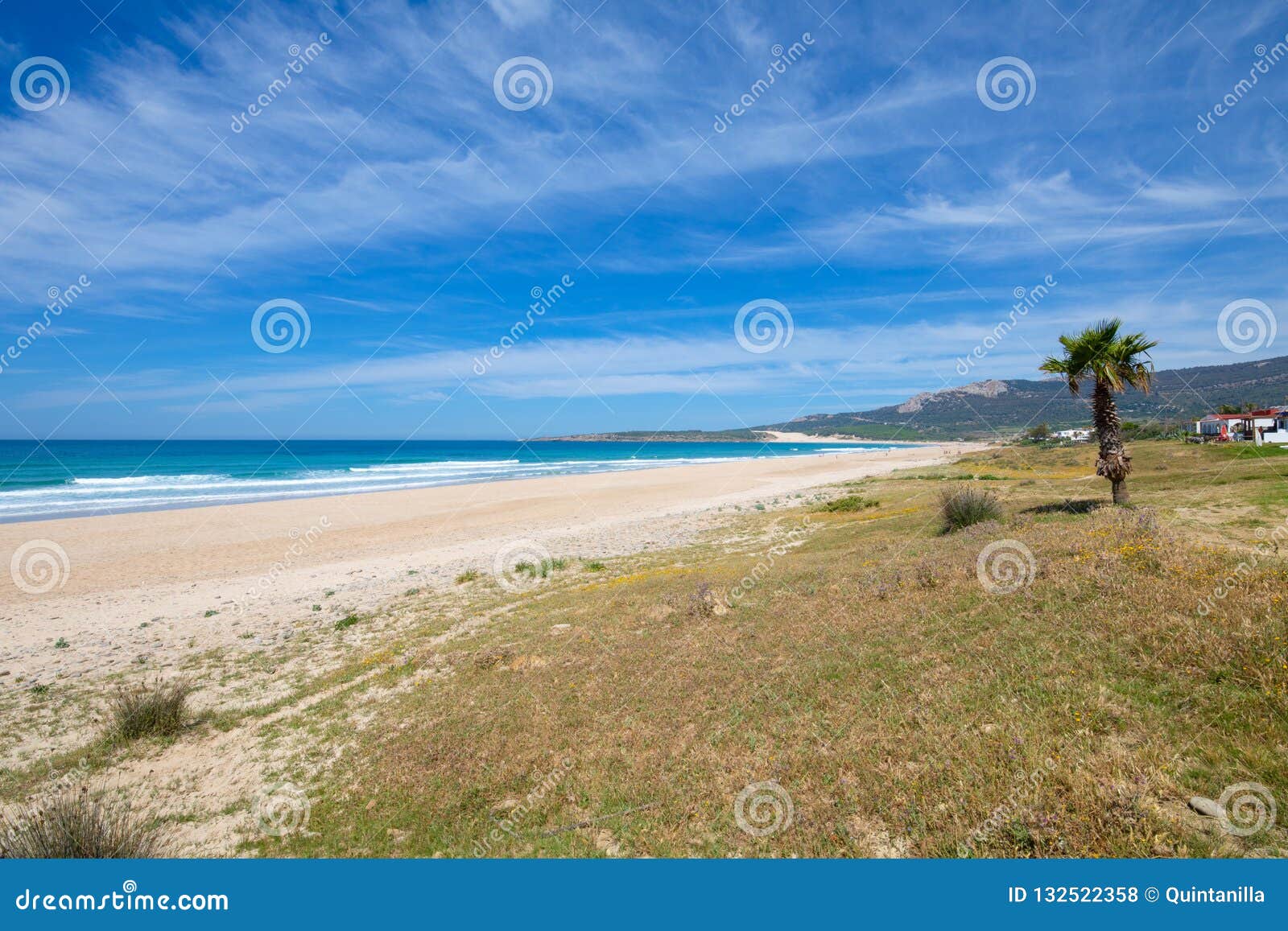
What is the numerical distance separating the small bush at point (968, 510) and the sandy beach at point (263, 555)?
A: 39.4 feet

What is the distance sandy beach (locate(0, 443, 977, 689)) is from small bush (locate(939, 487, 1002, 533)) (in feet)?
39.4

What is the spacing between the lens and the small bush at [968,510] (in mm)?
17938

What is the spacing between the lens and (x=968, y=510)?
1827 cm

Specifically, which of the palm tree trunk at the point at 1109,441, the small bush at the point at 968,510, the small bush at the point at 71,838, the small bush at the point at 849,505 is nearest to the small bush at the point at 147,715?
the small bush at the point at 71,838

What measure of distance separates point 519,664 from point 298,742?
12.7 ft

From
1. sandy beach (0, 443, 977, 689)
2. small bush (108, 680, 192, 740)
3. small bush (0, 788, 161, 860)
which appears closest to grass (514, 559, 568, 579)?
sandy beach (0, 443, 977, 689)

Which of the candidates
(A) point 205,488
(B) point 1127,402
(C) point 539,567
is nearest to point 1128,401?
(B) point 1127,402

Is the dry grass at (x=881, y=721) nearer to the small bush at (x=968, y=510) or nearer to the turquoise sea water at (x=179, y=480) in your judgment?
the small bush at (x=968, y=510)

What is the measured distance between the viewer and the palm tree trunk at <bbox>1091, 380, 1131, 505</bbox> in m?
17.0

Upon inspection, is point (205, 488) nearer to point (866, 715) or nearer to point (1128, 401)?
point (866, 715)

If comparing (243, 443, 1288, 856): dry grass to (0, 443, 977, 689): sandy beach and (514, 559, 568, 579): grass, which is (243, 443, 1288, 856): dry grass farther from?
(0, 443, 977, 689): sandy beach

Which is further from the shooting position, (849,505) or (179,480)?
(179,480)

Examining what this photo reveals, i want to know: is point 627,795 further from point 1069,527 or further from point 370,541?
point 370,541

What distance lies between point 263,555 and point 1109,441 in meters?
35.0
